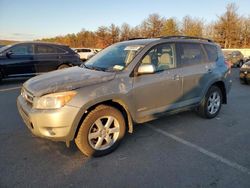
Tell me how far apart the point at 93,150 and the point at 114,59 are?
166cm

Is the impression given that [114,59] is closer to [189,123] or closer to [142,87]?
[142,87]

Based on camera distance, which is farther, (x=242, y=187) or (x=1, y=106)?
(x=1, y=106)

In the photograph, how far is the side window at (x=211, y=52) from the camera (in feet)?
17.2

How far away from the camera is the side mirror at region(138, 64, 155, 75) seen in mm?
3805

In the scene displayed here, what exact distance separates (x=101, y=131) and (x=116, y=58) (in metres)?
1.40

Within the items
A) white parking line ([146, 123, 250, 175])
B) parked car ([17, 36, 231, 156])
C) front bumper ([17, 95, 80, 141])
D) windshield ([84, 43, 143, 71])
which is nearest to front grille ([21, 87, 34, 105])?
parked car ([17, 36, 231, 156])

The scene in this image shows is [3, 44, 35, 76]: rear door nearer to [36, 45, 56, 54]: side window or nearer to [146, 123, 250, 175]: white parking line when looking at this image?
[36, 45, 56, 54]: side window

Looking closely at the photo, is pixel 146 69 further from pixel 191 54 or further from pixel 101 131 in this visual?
pixel 191 54

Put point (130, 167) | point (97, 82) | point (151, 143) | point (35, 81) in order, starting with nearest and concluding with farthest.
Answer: point (130, 167) → point (97, 82) → point (35, 81) → point (151, 143)

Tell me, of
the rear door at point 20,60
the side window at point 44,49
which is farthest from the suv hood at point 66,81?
the side window at point 44,49

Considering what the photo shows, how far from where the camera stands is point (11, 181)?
2.91m

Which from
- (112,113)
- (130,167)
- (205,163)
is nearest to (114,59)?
(112,113)

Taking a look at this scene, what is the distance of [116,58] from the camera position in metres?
4.29

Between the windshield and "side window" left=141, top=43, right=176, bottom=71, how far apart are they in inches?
8.8
